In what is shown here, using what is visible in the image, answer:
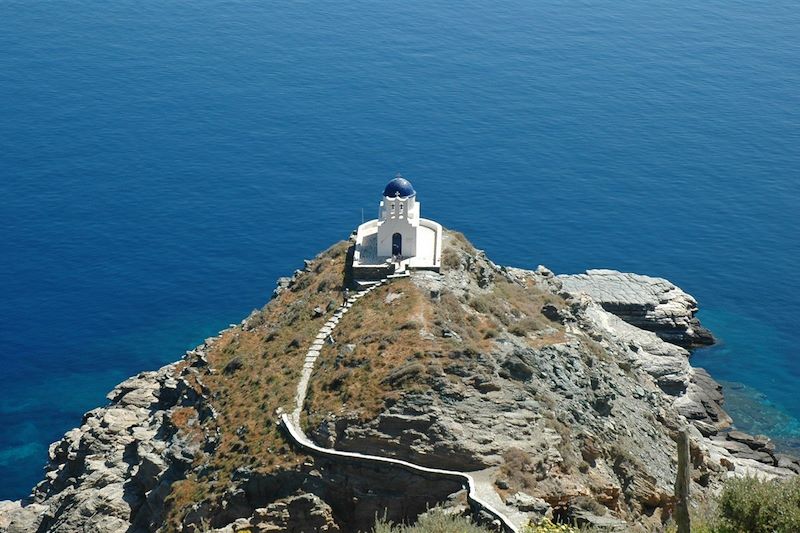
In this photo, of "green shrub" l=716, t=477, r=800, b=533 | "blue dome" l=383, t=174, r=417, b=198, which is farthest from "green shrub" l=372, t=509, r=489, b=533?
"blue dome" l=383, t=174, r=417, b=198

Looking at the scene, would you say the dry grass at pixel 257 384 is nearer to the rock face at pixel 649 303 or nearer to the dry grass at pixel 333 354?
the dry grass at pixel 333 354

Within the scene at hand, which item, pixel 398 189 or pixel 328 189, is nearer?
pixel 398 189

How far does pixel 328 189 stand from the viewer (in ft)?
498

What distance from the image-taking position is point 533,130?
171 m

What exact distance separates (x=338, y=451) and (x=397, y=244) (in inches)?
924

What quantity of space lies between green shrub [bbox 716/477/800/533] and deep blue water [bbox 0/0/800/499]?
193ft

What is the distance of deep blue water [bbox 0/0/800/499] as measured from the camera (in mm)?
120250

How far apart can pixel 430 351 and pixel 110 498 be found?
24.3m

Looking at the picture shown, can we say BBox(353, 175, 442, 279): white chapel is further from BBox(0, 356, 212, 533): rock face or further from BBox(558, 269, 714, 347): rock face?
BBox(558, 269, 714, 347): rock face

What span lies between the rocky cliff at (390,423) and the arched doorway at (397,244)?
3438 mm

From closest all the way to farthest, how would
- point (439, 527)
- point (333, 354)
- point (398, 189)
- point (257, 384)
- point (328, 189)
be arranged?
point (439, 527) < point (333, 354) < point (257, 384) < point (398, 189) < point (328, 189)

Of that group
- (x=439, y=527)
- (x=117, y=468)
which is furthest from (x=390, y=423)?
(x=117, y=468)

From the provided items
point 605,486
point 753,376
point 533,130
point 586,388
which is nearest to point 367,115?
point 533,130

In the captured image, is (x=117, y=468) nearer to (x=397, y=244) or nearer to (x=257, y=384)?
(x=257, y=384)
